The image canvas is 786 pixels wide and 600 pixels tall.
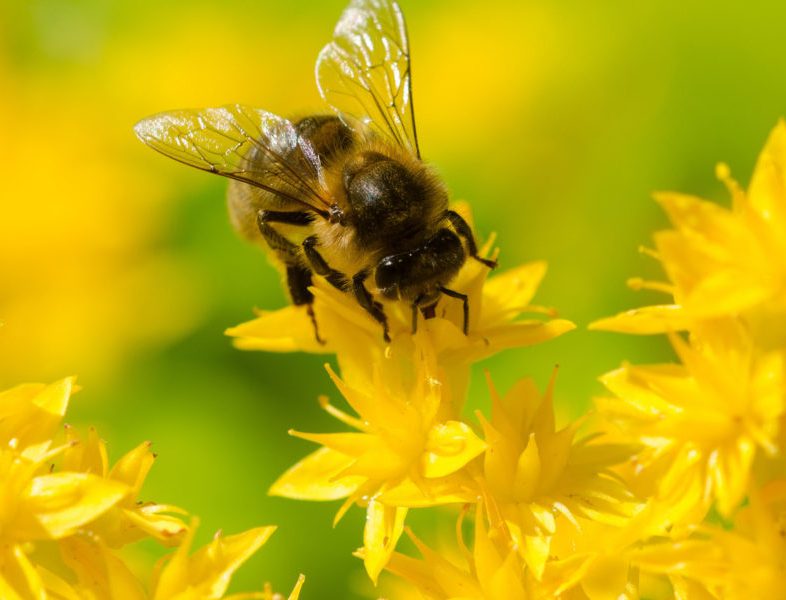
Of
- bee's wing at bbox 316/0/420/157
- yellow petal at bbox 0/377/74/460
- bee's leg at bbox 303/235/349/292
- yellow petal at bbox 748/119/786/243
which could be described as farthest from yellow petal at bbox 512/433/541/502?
bee's wing at bbox 316/0/420/157

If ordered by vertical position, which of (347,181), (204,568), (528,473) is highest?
(347,181)

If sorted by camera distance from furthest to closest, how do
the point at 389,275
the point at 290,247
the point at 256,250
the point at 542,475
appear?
the point at 256,250 → the point at 290,247 → the point at 389,275 → the point at 542,475

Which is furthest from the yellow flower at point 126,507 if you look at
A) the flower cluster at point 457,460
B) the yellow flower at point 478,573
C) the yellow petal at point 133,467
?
the yellow flower at point 478,573

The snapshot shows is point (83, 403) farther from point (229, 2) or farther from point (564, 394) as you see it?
point (229, 2)

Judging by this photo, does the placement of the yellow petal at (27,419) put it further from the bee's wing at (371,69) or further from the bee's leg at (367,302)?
the bee's wing at (371,69)

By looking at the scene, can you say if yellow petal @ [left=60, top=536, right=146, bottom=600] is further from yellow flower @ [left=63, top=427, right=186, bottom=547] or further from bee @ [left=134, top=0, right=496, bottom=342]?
bee @ [left=134, top=0, right=496, bottom=342]

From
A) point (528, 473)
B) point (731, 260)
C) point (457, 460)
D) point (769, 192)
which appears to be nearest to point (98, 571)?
point (457, 460)

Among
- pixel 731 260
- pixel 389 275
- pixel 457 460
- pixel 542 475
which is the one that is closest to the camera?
pixel 731 260

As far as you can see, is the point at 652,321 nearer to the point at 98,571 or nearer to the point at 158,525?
the point at 158,525
